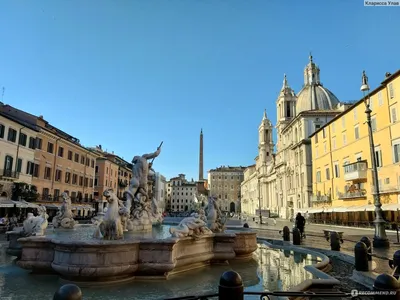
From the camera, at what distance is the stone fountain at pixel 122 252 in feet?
21.4

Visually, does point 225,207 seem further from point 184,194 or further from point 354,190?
point 354,190

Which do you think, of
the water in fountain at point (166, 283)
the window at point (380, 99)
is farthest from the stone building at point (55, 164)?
the window at point (380, 99)

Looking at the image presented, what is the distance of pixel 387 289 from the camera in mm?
3742

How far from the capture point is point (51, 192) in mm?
37188

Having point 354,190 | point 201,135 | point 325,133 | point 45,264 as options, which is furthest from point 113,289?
point 325,133

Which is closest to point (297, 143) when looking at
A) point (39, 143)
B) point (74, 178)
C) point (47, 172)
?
point (74, 178)

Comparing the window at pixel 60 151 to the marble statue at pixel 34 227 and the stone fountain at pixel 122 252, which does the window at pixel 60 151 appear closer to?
the marble statue at pixel 34 227

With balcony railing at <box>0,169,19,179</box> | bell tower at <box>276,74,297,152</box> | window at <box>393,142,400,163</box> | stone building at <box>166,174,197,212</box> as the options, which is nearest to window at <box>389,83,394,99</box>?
window at <box>393,142,400,163</box>

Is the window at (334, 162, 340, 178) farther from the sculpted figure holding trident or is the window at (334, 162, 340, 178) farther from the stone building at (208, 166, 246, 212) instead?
the stone building at (208, 166, 246, 212)

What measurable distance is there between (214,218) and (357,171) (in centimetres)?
2846

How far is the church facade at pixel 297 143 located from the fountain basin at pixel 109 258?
140ft

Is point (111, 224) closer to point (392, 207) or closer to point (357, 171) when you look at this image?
point (392, 207)

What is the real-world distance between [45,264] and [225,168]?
139890mm

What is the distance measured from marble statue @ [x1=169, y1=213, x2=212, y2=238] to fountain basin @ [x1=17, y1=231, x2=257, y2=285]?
6.4 inches
